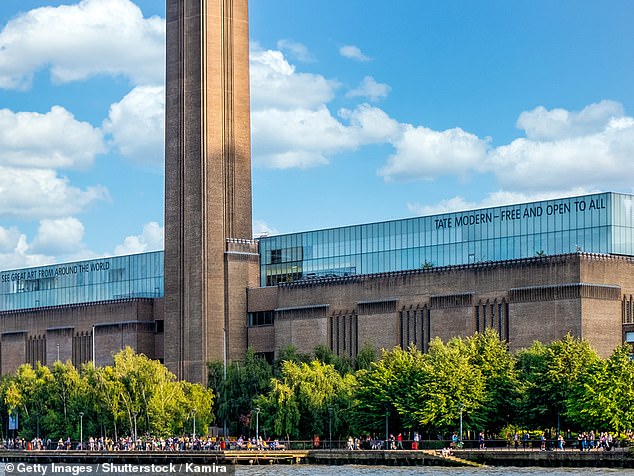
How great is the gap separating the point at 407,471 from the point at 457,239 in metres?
43.0

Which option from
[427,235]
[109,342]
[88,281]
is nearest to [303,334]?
[427,235]

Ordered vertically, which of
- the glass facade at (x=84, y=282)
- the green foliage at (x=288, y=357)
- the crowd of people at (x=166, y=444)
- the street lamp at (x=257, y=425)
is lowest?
the crowd of people at (x=166, y=444)

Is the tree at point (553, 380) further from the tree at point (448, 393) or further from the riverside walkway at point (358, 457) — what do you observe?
the riverside walkway at point (358, 457)

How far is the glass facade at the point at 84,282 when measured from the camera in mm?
170750

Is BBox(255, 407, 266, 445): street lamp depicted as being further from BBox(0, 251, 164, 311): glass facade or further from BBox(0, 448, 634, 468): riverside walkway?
BBox(0, 251, 164, 311): glass facade

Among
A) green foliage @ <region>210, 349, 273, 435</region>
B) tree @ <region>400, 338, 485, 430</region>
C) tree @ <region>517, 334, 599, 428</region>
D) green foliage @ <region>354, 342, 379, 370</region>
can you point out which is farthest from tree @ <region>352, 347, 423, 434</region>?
green foliage @ <region>210, 349, 273, 435</region>

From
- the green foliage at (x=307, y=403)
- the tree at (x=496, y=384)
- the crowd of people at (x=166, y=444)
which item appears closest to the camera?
the tree at (x=496, y=384)

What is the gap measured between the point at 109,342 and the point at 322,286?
101ft

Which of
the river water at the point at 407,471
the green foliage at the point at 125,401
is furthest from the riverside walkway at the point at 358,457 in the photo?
the green foliage at the point at 125,401

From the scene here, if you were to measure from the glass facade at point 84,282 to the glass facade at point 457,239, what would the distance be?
66.8 feet

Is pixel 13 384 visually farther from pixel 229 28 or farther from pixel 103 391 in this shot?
pixel 229 28

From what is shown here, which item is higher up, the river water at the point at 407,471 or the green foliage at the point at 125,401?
the green foliage at the point at 125,401

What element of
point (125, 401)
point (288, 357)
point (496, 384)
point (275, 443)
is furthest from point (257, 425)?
point (496, 384)

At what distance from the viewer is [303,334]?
480 ft
